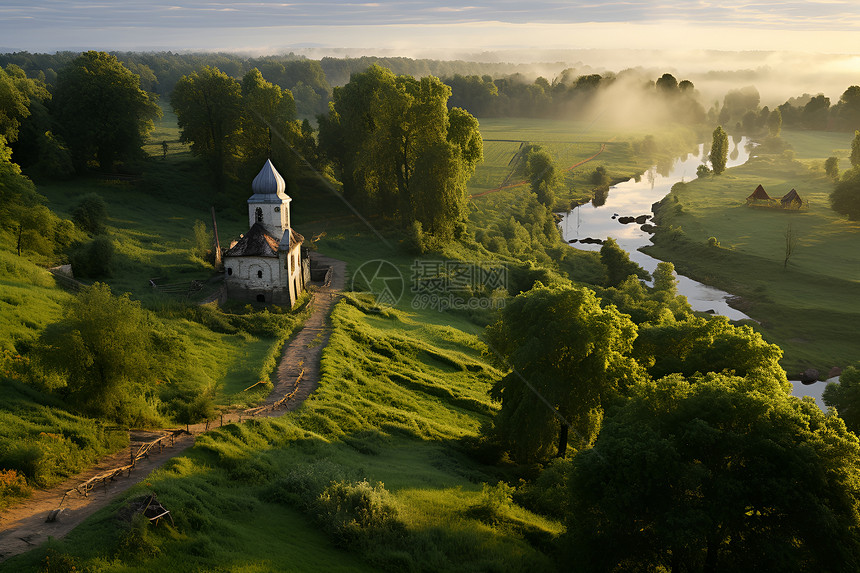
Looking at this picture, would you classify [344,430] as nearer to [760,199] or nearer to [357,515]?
[357,515]

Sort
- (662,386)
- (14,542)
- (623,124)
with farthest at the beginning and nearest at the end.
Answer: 1. (623,124)
2. (662,386)
3. (14,542)

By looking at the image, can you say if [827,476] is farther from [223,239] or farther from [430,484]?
[223,239]

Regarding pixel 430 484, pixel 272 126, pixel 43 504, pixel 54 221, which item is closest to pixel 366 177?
pixel 272 126

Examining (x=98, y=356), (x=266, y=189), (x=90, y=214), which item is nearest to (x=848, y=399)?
(x=98, y=356)

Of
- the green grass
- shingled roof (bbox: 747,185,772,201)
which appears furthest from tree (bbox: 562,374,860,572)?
shingled roof (bbox: 747,185,772,201)

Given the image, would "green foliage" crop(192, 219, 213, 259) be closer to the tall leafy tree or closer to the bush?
the tall leafy tree

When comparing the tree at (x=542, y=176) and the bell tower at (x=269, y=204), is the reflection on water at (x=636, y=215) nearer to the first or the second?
the tree at (x=542, y=176)
